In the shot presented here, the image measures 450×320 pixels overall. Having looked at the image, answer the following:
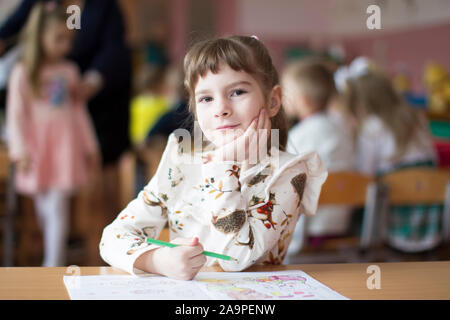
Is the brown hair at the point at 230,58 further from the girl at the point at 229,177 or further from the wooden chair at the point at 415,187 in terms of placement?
the wooden chair at the point at 415,187

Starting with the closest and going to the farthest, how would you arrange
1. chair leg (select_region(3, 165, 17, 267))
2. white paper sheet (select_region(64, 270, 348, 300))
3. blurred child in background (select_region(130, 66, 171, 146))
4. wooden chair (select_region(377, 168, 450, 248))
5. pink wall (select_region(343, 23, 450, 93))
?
white paper sheet (select_region(64, 270, 348, 300)), wooden chair (select_region(377, 168, 450, 248)), chair leg (select_region(3, 165, 17, 267)), blurred child in background (select_region(130, 66, 171, 146)), pink wall (select_region(343, 23, 450, 93))

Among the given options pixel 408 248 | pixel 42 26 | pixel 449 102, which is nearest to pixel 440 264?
pixel 408 248

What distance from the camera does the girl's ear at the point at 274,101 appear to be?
3.15 feet

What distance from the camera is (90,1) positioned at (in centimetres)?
271

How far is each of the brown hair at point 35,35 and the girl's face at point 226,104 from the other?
1.61m

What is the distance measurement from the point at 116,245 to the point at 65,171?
186 centimetres

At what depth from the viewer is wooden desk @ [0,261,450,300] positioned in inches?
24.9

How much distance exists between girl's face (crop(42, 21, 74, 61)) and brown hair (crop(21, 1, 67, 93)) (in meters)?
0.02

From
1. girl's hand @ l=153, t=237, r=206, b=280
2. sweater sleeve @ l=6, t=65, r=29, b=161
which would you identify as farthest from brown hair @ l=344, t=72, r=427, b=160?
girl's hand @ l=153, t=237, r=206, b=280

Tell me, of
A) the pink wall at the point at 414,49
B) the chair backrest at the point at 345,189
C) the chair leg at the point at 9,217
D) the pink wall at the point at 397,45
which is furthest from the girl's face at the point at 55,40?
the pink wall at the point at 414,49

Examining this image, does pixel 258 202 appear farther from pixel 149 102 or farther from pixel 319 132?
pixel 149 102

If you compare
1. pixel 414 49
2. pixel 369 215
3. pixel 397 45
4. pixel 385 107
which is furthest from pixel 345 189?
pixel 397 45

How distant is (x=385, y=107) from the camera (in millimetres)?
2400

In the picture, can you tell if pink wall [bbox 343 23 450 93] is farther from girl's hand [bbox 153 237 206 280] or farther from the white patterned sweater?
girl's hand [bbox 153 237 206 280]
